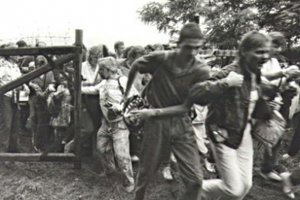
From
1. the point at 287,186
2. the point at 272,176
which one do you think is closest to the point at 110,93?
the point at 272,176

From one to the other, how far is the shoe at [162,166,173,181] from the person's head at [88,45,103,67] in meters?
1.95

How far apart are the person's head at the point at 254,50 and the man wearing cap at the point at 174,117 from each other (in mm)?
426

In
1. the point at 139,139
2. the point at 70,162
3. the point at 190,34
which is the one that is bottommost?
the point at 70,162

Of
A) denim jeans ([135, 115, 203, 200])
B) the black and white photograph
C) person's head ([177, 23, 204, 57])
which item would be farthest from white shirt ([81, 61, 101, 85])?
person's head ([177, 23, 204, 57])

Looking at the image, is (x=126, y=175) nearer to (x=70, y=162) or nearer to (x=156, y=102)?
(x=70, y=162)

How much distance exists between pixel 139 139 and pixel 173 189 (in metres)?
0.95

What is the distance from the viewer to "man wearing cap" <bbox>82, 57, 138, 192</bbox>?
623 centimetres

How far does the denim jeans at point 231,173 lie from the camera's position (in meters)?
4.57

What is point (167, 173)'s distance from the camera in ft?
21.2

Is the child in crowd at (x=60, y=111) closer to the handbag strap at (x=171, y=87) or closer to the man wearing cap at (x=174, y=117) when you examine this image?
the man wearing cap at (x=174, y=117)

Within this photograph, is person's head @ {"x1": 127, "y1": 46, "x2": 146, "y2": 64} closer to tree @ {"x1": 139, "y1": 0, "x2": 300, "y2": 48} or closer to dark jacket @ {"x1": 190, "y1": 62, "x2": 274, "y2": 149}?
dark jacket @ {"x1": 190, "y1": 62, "x2": 274, "y2": 149}

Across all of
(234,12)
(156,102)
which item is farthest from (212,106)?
(234,12)

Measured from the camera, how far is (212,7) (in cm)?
1038

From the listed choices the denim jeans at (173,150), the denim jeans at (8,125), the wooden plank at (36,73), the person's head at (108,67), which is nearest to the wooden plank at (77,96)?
the wooden plank at (36,73)
